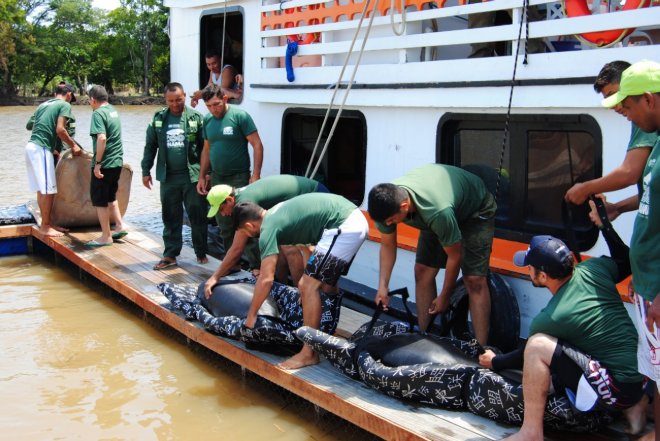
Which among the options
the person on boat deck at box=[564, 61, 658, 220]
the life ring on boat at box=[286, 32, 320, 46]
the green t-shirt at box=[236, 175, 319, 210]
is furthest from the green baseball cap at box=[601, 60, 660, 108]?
the life ring on boat at box=[286, 32, 320, 46]

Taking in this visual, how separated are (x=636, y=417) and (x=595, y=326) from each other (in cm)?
63

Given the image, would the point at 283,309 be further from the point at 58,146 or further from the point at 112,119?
the point at 58,146

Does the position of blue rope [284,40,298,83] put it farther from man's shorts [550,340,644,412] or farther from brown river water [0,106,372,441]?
man's shorts [550,340,644,412]

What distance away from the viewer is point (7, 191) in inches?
610

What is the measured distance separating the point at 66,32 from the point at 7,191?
2610 inches

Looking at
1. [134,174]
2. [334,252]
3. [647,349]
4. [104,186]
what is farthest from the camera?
[134,174]

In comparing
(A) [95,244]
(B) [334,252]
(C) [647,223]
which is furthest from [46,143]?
(C) [647,223]

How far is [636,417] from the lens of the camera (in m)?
4.03

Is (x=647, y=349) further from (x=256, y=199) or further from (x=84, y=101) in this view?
(x=84, y=101)

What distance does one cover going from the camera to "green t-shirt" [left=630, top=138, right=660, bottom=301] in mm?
3201

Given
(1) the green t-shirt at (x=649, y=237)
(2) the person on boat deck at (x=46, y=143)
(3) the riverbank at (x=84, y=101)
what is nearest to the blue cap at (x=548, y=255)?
(1) the green t-shirt at (x=649, y=237)

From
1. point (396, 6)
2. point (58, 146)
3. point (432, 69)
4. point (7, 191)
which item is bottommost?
point (7, 191)

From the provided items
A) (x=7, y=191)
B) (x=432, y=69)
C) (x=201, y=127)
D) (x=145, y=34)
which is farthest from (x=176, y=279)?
(x=145, y=34)

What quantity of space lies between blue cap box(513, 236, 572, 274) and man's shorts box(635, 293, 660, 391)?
17.7 inches
